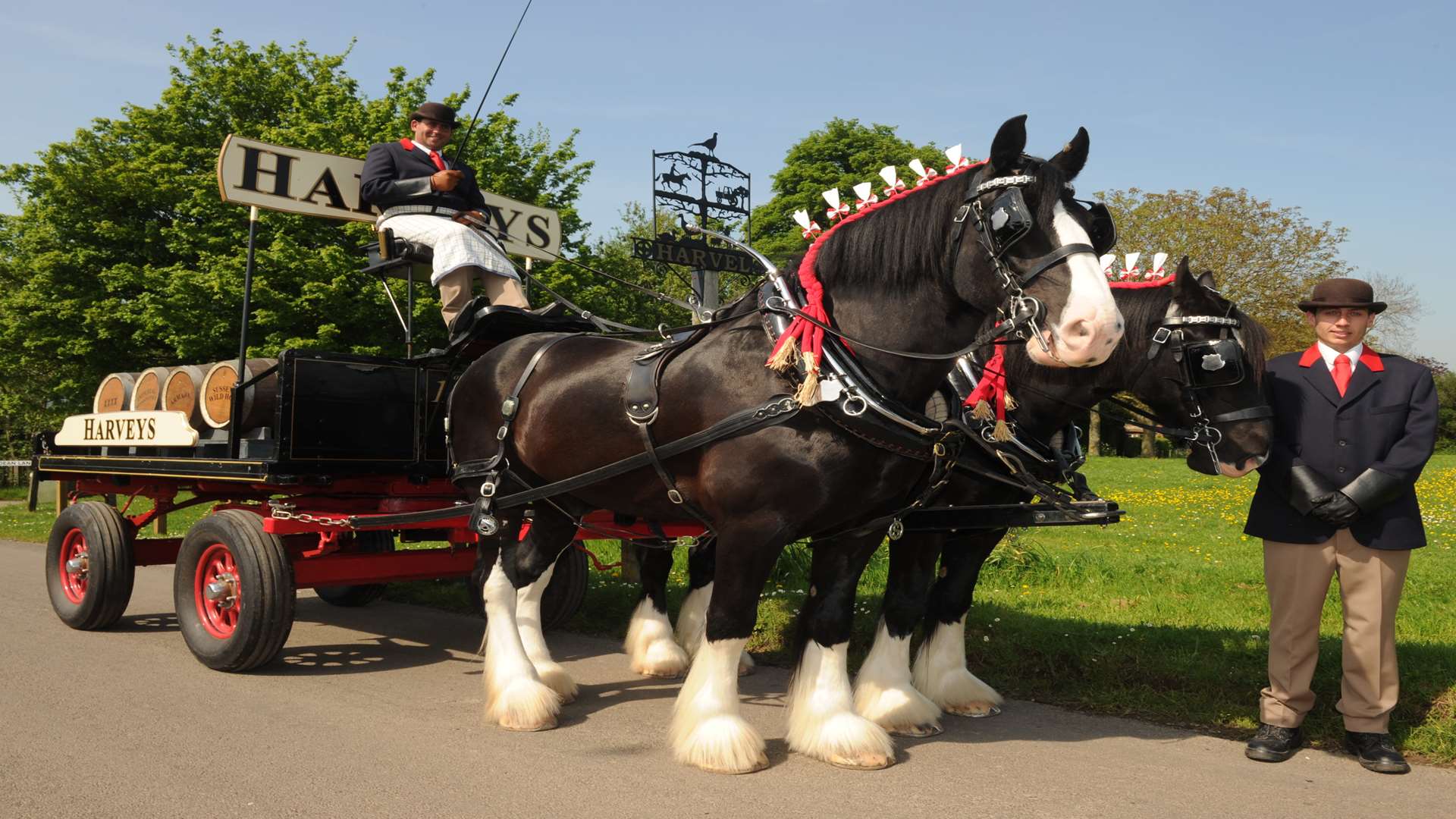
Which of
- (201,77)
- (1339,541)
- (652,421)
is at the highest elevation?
(201,77)

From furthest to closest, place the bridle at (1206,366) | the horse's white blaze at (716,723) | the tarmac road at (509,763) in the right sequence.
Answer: the bridle at (1206,366), the horse's white blaze at (716,723), the tarmac road at (509,763)

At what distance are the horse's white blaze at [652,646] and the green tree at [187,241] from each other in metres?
15.4

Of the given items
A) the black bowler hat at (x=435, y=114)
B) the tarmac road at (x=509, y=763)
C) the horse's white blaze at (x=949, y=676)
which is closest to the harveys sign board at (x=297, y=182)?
the black bowler hat at (x=435, y=114)

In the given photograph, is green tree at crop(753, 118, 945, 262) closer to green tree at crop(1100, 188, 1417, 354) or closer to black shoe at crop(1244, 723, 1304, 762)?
green tree at crop(1100, 188, 1417, 354)

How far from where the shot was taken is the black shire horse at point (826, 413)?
3346mm

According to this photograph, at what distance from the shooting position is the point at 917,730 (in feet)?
14.4

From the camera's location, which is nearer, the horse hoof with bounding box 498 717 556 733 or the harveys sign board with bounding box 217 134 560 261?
the horse hoof with bounding box 498 717 556 733

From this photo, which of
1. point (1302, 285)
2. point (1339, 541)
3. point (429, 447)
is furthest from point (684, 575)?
point (1302, 285)

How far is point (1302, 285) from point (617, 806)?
113ft

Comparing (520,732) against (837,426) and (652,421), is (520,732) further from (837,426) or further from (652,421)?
(837,426)

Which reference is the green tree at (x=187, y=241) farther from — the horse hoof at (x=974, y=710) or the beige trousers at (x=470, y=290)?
the horse hoof at (x=974, y=710)

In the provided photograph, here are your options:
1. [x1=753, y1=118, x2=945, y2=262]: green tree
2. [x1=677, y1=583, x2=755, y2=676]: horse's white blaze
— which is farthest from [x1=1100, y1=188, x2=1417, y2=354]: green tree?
[x1=677, y1=583, x2=755, y2=676]: horse's white blaze

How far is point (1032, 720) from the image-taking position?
4641 mm

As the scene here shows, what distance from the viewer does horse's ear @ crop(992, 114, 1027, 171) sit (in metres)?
3.35
